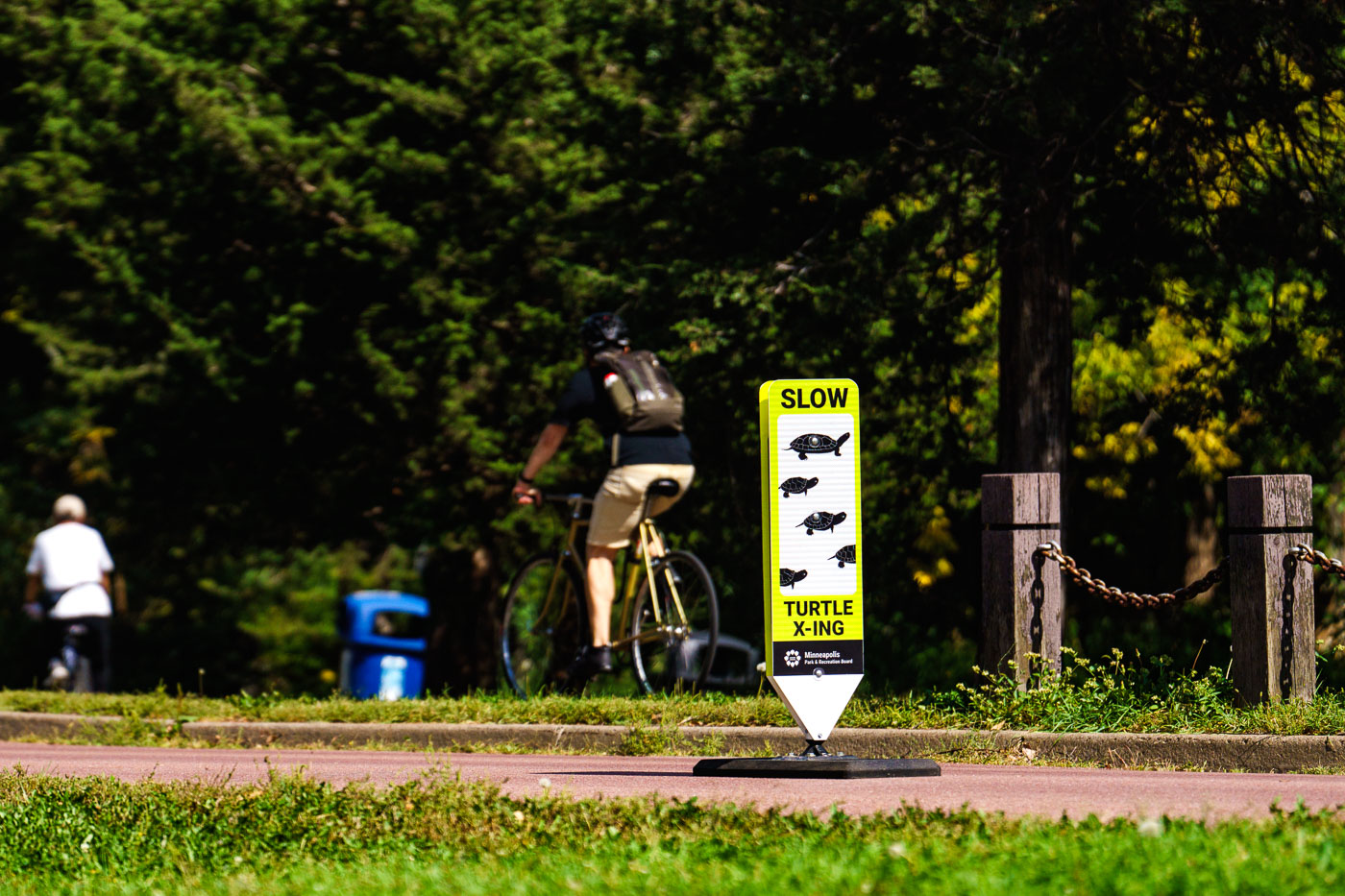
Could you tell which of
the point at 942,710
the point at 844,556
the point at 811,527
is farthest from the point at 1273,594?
the point at 811,527

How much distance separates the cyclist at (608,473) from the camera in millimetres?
9477

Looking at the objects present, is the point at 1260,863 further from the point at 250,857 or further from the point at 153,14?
the point at 153,14

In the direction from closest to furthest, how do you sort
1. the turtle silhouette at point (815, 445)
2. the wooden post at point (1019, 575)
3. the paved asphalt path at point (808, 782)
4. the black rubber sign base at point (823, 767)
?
the paved asphalt path at point (808, 782)
the black rubber sign base at point (823, 767)
the turtle silhouette at point (815, 445)
the wooden post at point (1019, 575)

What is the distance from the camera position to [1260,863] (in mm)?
4074

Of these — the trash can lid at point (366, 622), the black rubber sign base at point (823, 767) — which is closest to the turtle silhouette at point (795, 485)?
the black rubber sign base at point (823, 767)

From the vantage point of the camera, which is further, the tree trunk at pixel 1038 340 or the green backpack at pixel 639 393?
the tree trunk at pixel 1038 340

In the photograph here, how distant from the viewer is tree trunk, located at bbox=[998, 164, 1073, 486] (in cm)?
1155

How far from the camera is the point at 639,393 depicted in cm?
942

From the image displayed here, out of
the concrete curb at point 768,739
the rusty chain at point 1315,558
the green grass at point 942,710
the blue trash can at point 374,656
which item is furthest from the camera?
the blue trash can at point 374,656

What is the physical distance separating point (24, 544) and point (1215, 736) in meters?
26.0

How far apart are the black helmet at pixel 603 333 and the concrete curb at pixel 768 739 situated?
Answer: 7.33ft

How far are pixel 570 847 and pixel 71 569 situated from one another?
382 inches

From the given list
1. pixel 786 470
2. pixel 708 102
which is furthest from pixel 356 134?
pixel 786 470

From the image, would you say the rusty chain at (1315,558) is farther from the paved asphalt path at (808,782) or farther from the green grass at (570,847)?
the green grass at (570,847)
